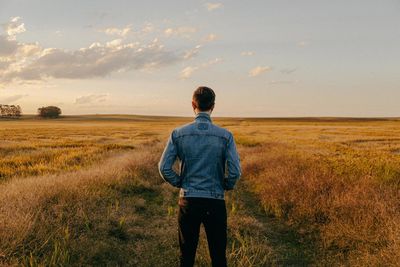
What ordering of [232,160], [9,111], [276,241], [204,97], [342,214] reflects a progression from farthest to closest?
[9,111] < [342,214] < [276,241] < [232,160] < [204,97]

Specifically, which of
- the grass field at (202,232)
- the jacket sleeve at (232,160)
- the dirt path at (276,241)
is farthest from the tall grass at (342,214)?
the jacket sleeve at (232,160)

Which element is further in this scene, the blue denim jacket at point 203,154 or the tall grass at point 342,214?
the tall grass at point 342,214

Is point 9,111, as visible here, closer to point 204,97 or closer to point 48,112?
point 48,112

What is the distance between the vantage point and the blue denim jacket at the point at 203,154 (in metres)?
3.70

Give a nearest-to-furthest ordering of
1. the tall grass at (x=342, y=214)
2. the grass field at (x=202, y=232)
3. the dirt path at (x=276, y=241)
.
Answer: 1. the grass field at (x=202, y=232)
2. the tall grass at (x=342, y=214)
3. the dirt path at (x=276, y=241)

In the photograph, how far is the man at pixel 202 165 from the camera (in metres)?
3.70

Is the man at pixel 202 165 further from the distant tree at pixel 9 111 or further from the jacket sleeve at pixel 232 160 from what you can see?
the distant tree at pixel 9 111

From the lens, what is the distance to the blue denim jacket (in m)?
3.70

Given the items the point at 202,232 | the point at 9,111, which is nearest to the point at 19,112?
the point at 9,111

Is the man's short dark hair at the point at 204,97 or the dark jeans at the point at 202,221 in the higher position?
the man's short dark hair at the point at 204,97

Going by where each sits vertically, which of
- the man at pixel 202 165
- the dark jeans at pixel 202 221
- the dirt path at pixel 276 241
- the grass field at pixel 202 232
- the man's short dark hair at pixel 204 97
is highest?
the man's short dark hair at pixel 204 97

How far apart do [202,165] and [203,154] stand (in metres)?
0.12

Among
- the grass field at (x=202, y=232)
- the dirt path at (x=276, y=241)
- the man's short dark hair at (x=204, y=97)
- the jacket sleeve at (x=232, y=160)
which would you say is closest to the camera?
the man's short dark hair at (x=204, y=97)

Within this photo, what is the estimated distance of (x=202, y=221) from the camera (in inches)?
150
